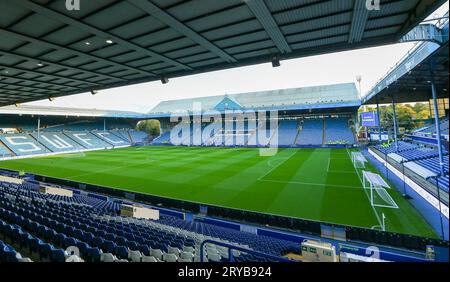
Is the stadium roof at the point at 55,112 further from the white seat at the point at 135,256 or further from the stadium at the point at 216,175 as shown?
the white seat at the point at 135,256

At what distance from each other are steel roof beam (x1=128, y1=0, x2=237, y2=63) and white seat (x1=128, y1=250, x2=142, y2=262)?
5.76 m

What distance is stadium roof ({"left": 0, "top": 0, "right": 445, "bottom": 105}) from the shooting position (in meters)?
5.70

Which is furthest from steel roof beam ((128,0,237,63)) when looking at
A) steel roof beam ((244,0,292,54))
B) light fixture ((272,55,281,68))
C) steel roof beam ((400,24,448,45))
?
steel roof beam ((400,24,448,45))

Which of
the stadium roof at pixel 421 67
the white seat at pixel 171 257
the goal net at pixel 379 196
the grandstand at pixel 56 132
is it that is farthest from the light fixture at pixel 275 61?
the grandstand at pixel 56 132

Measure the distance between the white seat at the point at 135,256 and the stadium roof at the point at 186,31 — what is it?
5770 millimetres

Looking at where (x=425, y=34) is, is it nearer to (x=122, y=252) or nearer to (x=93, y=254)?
(x=122, y=252)

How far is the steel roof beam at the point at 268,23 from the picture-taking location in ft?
18.6

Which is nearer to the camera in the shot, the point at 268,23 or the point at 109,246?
the point at 109,246

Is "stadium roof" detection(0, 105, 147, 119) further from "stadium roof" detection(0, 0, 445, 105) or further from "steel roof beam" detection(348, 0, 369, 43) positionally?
"steel roof beam" detection(348, 0, 369, 43)

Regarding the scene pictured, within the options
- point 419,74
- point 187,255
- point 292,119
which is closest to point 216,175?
point 187,255

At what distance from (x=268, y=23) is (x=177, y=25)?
2509mm

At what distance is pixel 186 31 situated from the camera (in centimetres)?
692
